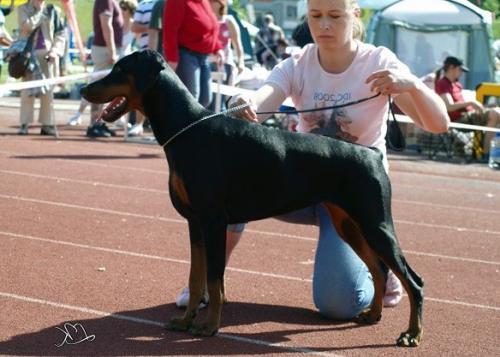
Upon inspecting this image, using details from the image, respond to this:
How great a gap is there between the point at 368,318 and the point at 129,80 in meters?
1.82

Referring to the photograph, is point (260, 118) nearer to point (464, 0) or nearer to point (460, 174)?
point (460, 174)

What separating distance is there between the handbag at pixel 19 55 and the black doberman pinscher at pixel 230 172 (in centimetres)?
943

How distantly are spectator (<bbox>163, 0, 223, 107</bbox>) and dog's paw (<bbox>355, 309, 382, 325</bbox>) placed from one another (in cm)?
695

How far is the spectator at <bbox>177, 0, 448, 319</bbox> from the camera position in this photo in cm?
554

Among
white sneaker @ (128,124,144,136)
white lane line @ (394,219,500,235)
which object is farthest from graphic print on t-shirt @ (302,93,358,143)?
white sneaker @ (128,124,144,136)

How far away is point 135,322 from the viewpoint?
5.56 meters

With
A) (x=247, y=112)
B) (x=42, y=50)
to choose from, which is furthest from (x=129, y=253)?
(x=42, y=50)

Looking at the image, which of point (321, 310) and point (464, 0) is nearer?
point (321, 310)

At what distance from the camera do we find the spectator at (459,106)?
16.3 metres

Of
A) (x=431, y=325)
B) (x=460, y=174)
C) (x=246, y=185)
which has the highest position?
(x=246, y=185)

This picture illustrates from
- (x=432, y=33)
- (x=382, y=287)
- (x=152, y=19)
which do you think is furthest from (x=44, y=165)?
(x=432, y=33)

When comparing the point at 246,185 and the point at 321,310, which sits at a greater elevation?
the point at 246,185

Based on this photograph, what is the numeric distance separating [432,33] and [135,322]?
16.7 metres

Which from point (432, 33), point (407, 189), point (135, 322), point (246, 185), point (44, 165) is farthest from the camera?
point (432, 33)
